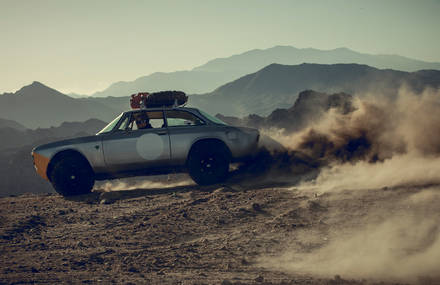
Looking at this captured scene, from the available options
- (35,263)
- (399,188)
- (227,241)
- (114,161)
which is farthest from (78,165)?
(399,188)

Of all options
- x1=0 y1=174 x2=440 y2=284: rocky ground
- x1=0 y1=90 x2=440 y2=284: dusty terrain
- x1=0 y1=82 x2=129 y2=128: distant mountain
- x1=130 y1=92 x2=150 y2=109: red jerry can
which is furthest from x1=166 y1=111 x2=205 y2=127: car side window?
x1=0 y1=82 x2=129 y2=128: distant mountain

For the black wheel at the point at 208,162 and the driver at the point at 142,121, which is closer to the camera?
the black wheel at the point at 208,162

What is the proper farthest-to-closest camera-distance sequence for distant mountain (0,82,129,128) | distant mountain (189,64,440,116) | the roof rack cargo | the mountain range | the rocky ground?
distant mountain (189,64,440,116) → the mountain range → distant mountain (0,82,129,128) → the roof rack cargo → the rocky ground

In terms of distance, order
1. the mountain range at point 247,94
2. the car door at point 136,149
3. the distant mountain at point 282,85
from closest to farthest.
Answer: the car door at point 136,149, the mountain range at point 247,94, the distant mountain at point 282,85

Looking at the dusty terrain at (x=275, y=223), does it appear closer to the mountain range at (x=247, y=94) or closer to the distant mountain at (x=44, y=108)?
the mountain range at (x=247, y=94)

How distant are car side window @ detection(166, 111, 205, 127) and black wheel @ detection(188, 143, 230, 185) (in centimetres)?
52

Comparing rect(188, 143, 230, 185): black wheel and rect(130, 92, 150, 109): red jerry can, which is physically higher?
rect(130, 92, 150, 109): red jerry can

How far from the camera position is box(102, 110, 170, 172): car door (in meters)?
7.93

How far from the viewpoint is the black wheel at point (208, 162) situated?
26.2 feet

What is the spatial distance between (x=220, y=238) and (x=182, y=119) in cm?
370

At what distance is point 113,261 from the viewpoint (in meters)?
4.45

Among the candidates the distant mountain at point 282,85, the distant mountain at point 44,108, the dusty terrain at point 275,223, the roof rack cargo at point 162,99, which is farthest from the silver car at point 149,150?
the distant mountain at point 44,108

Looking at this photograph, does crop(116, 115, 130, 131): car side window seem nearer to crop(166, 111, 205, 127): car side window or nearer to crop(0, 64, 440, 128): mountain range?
crop(166, 111, 205, 127): car side window

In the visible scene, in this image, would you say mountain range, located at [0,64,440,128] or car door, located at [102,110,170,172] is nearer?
car door, located at [102,110,170,172]
